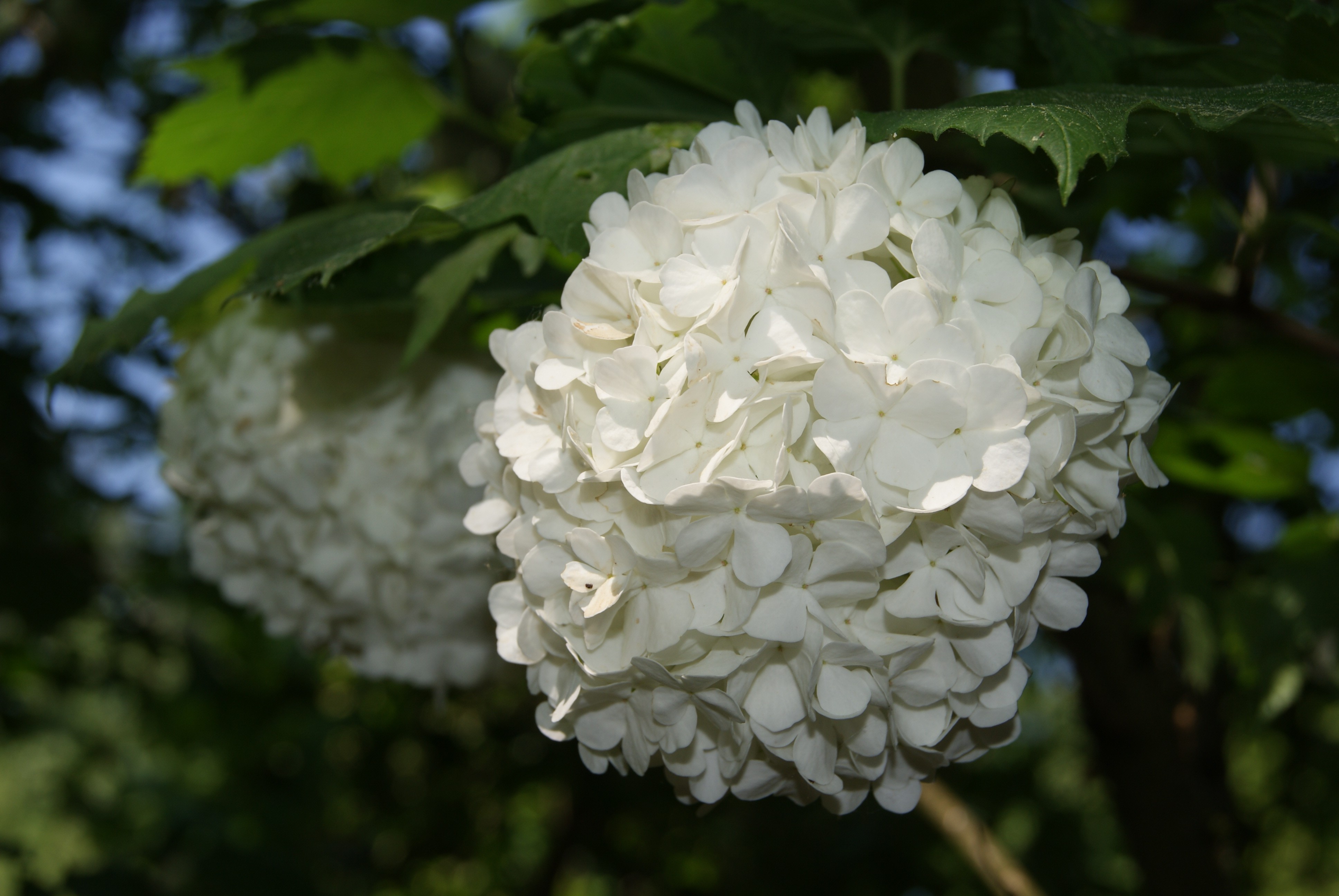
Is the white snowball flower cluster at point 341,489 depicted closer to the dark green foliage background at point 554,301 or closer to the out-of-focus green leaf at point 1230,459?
the dark green foliage background at point 554,301

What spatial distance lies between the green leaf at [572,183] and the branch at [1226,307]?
2.05ft

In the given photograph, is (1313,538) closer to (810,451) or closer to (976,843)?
(976,843)

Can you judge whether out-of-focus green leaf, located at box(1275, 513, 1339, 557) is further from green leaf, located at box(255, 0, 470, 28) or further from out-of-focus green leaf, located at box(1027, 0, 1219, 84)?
green leaf, located at box(255, 0, 470, 28)

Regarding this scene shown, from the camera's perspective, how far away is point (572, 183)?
35.9 inches

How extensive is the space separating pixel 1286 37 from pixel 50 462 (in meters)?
2.59

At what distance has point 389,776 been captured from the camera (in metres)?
3.60

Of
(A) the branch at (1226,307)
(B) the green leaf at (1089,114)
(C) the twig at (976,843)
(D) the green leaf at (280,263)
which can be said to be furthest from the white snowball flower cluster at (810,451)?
(C) the twig at (976,843)

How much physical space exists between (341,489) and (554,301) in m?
0.40

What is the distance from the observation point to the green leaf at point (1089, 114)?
0.71 metres

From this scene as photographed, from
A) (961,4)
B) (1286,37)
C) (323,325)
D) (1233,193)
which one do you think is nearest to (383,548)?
(323,325)

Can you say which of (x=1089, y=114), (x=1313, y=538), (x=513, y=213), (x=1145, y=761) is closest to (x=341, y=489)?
(x=513, y=213)

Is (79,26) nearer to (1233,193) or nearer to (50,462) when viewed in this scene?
(50,462)

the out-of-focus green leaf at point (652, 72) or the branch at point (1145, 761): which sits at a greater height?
the out-of-focus green leaf at point (652, 72)

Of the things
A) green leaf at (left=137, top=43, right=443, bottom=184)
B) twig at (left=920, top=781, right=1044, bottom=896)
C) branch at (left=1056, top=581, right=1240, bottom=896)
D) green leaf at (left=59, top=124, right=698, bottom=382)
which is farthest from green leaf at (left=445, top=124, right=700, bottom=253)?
branch at (left=1056, top=581, right=1240, bottom=896)
